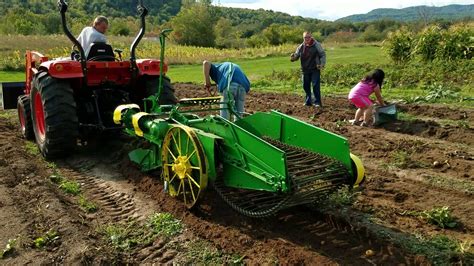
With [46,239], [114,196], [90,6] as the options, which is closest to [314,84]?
[114,196]

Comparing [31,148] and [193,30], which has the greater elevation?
[193,30]

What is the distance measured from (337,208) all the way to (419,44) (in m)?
14.0

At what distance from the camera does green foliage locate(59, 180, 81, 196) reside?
5.54m

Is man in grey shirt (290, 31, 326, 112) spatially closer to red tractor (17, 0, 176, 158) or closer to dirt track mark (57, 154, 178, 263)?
red tractor (17, 0, 176, 158)

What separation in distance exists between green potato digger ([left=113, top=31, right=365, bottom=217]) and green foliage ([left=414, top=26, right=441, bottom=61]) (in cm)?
1382

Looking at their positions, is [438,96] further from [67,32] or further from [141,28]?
[67,32]

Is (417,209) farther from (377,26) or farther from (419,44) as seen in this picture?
(377,26)

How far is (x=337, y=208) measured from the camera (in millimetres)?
4730

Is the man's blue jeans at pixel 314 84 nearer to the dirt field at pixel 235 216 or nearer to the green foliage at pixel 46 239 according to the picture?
the dirt field at pixel 235 216

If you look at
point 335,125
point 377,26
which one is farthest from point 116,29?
point 335,125

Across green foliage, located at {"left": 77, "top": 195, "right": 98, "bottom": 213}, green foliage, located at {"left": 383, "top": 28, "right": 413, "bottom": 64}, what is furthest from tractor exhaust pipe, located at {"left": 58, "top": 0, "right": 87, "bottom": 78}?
green foliage, located at {"left": 383, "top": 28, "right": 413, "bottom": 64}

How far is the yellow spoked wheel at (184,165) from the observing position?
4.31 metres

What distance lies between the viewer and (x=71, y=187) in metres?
5.62

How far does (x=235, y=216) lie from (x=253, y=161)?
0.76 metres
